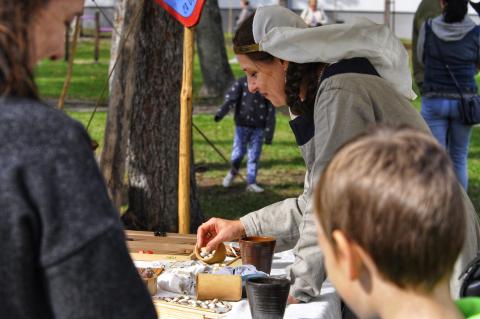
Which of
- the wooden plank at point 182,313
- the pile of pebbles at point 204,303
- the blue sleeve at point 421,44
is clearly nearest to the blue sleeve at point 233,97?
the blue sleeve at point 421,44

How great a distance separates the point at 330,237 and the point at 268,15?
1.51 metres

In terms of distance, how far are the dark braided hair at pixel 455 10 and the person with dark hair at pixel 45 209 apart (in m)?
5.11

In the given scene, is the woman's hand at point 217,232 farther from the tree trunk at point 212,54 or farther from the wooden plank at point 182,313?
the tree trunk at point 212,54

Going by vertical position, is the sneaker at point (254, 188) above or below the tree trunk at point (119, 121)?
below

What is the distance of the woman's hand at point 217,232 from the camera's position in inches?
107

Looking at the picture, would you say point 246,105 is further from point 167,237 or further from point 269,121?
point 167,237

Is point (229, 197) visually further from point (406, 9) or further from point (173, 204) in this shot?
point (406, 9)

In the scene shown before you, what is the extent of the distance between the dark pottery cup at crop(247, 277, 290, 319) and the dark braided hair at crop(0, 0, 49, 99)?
3.24ft

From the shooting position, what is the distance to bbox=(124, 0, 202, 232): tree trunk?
5727mm

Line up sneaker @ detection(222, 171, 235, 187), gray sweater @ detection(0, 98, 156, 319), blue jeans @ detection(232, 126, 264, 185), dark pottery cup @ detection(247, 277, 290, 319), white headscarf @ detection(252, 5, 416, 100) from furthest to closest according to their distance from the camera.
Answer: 1. sneaker @ detection(222, 171, 235, 187)
2. blue jeans @ detection(232, 126, 264, 185)
3. white headscarf @ detection(252, 5, 416, 100)
4. dark pottery cup @ detection(247, 277, 290, 319)
5. gray sweater @ detection(0, 98, 156, 319)

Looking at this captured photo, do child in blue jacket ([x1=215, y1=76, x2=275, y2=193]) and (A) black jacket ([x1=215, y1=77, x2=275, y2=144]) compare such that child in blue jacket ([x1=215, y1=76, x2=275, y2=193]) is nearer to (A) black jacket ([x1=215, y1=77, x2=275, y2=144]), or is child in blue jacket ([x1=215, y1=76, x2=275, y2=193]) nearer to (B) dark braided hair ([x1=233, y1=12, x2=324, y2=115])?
(A) black jacket ([x1=215, y1=77, x2=275, y2=144])

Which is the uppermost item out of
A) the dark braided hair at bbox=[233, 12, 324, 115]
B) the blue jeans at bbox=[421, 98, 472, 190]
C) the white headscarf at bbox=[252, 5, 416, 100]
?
the white headscarf at bbox=[252, 5, 416, 100]

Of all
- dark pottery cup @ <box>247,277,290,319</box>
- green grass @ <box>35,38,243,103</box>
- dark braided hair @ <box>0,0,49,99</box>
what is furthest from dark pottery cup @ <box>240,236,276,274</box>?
green grass @ <box>35,38,243,103</box>

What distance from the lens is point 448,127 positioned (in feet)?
20.5
